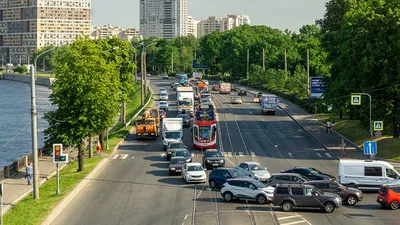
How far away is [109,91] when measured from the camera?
175ft

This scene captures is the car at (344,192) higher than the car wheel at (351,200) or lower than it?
higher

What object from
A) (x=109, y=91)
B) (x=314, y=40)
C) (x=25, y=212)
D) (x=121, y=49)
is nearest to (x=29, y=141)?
(x=121, y=49)

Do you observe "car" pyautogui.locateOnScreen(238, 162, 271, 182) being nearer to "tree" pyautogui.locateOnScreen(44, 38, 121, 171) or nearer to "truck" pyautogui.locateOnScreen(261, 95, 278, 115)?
"tree" pyautogui.locateOnScreen(44, 38, 121, 171)

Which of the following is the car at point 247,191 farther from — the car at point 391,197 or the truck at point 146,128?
the truck at point 146,128

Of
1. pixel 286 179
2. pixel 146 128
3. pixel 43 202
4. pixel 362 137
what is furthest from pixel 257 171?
pixel 146 128

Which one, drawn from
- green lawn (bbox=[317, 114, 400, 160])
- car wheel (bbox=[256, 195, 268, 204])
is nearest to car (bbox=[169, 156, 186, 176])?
car wheel (bbox=[256, 195, 268, 204])

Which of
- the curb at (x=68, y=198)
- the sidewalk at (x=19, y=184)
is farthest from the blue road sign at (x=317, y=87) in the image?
the curb at (x=68, y=198)

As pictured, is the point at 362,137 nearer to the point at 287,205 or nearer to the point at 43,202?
the point at 287,205

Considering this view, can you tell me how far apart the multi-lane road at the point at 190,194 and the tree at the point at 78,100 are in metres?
3.74

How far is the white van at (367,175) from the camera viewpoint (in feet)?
136

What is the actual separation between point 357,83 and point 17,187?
35545 mm

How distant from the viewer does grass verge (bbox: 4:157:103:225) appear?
107ft

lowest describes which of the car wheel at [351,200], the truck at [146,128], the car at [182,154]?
the car wheel at [351,200]

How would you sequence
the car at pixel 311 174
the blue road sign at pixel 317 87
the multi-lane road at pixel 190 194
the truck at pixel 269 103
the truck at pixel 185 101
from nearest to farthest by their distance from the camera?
the multi-lane road at pixel 190 194, the car at pixel 311 174, the blue road sign at pixel 317 87, the truck at pixel 185 101, the truck at pixel 269 103
